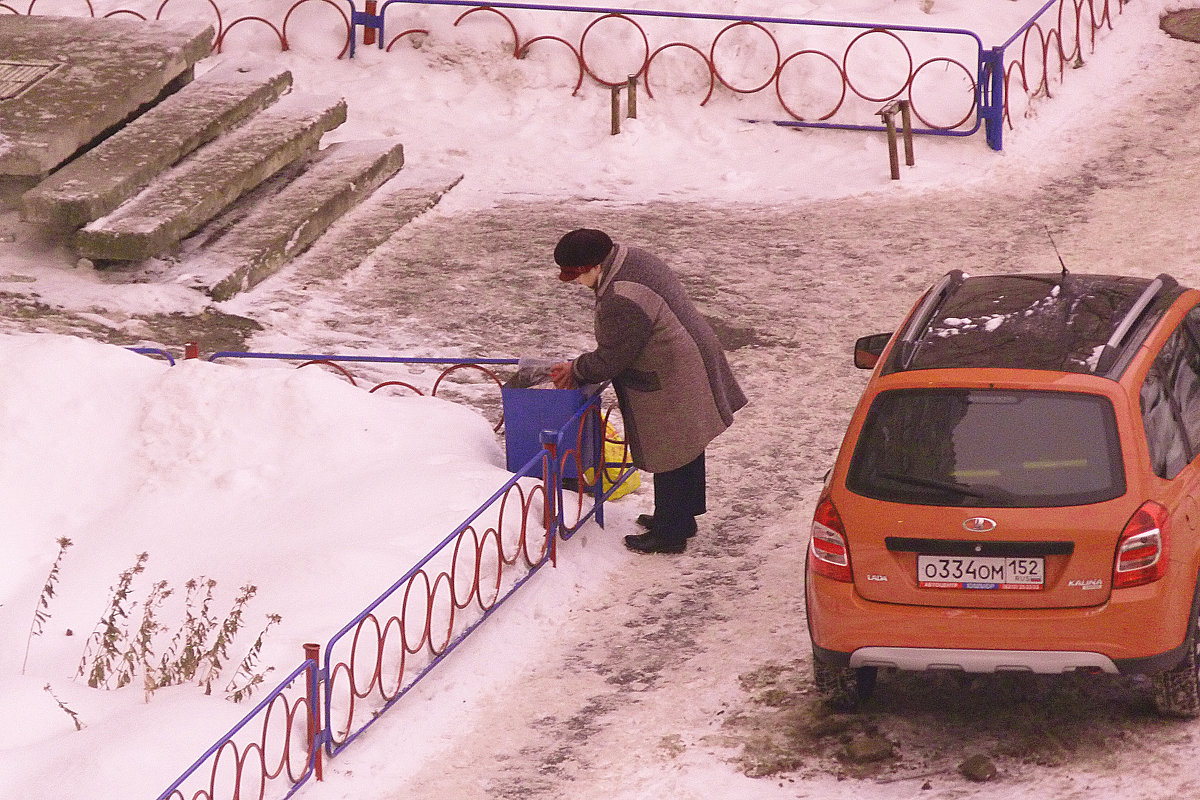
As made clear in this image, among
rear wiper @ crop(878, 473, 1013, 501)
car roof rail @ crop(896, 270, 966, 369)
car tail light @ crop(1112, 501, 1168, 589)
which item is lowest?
car tail light @ crop(1112, 501, 1168, 589)

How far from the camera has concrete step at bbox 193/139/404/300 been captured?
11539 millimetres

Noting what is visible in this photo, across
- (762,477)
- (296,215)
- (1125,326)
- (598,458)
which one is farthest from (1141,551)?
(296,215)

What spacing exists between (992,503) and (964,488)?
114 millimetres

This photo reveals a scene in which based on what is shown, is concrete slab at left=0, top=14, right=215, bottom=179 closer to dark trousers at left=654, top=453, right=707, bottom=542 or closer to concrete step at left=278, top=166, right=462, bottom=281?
concrete step at left=278, top=166, right=462, bottom=281

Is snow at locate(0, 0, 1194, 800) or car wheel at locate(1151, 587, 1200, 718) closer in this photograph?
car wheel at locate(1151, 587, 1200, 718)

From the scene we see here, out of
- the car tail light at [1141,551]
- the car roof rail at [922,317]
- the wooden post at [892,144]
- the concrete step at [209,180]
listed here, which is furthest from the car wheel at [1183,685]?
the wooden post at [892,144]

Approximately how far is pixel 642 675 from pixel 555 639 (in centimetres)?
56

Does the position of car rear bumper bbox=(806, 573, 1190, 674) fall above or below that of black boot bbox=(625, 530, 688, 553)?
above

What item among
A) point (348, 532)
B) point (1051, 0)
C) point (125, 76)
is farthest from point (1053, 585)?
point (1051, 0)

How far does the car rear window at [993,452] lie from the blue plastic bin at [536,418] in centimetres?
234

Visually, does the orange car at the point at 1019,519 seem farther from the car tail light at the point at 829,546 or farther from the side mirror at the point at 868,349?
the side mirror at the point at 868,349

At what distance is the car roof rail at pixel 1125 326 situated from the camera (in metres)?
5.82

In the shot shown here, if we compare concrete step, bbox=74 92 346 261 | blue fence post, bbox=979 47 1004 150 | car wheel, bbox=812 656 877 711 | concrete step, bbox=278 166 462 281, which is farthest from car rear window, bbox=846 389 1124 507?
blue fence post, bbox=979 47 1004 150

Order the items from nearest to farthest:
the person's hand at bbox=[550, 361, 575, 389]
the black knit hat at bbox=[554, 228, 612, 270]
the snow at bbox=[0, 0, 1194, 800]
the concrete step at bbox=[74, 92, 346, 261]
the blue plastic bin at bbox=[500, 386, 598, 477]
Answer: the snow at bbox=[0, 0, 1194, 800], the black knit hat at bbox=[554, 228, 612, 270], the person's hand at bbox=[550, 361, 575, 389], the blue plastic bin at bbox=[500, 386, 598, 477], the concrete step at bbox=[74, 92, 346, 261]
